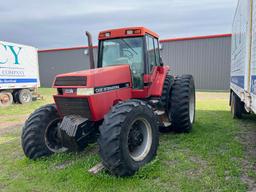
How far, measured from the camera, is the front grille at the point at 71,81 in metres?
4.40

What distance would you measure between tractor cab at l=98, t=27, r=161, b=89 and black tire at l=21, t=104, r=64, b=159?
66.8 inches

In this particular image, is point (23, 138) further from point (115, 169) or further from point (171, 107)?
point (171, 107)

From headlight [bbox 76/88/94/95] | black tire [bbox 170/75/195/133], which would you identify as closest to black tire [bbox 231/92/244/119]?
black tire [bbox 170/75/195/133]

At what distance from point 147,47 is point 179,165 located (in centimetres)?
252

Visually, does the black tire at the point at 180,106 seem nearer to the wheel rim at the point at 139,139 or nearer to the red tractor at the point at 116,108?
the red tractor at the point at 116,108

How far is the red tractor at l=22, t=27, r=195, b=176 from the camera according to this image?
13.0 feet

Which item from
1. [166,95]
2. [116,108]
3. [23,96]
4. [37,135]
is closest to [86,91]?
[116,108]

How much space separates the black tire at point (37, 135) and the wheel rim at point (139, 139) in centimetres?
169

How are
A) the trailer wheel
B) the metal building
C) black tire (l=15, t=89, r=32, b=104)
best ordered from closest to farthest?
the trailer wheel
black tire (l=15, t=89, r=32, b=104)
the metal building

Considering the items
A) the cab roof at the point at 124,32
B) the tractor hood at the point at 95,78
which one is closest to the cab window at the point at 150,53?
the cab roof at the point at 124,32

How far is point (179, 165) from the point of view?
4465 millimetres

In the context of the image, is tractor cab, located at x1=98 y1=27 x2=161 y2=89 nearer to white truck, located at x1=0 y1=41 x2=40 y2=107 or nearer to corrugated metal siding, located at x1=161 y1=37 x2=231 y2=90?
white truck, located at x1=0 y1=41 x2=40 y2=107

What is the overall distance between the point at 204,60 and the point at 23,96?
13.7 metres

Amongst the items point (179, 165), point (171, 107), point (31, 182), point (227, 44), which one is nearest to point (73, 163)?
point (31, 182)
